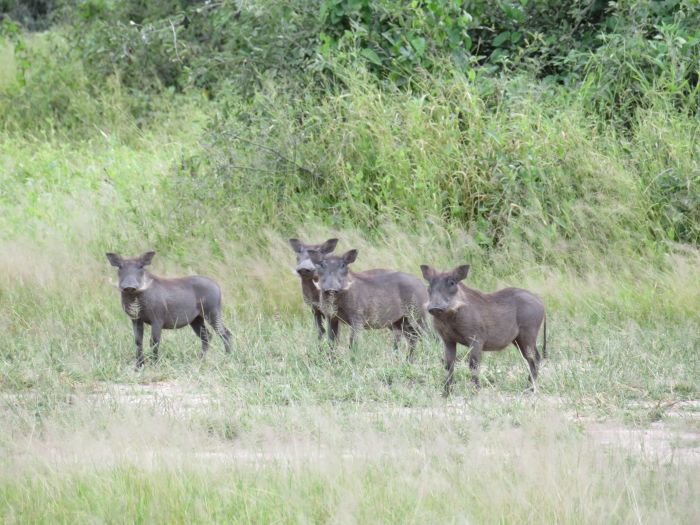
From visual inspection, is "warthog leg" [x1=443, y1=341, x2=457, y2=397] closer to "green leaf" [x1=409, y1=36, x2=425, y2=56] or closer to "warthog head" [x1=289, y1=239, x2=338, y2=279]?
"warthog head" [x1=289, y1=239, x2=338, y2=279]

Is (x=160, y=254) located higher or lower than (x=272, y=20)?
lower

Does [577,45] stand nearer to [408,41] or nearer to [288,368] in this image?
[408,41]

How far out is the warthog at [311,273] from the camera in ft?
26.9

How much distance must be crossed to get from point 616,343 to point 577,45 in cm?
502

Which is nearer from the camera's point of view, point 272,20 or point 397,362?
point 397,362

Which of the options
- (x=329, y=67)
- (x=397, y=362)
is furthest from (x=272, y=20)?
(x=397, y=362)

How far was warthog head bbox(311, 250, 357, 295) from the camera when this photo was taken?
786cm

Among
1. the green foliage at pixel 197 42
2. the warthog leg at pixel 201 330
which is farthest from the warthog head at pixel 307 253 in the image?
the green foliage at pixel 197 42

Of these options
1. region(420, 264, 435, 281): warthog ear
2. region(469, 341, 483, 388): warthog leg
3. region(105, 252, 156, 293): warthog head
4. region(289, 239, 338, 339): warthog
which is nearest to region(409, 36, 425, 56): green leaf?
region(289, 239, 338, 339): warthog

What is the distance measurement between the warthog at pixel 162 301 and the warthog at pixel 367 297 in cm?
75

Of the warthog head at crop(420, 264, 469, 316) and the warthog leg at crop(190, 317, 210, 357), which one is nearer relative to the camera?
the warthog head at crop(420, 264, 469, 316)

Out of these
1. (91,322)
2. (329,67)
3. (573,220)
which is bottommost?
(91,322)

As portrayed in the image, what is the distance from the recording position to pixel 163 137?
1528 cm

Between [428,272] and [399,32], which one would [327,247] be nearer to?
[428,272]
